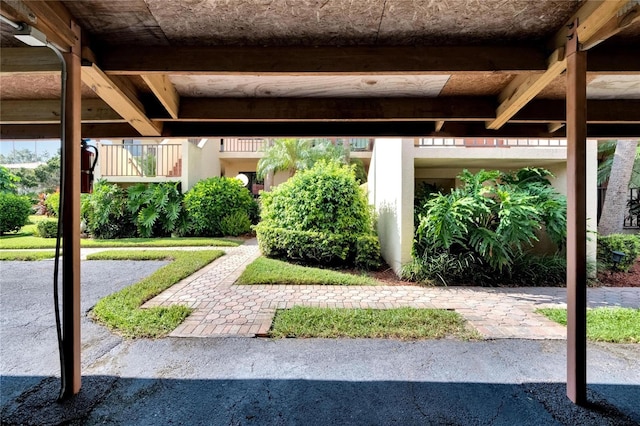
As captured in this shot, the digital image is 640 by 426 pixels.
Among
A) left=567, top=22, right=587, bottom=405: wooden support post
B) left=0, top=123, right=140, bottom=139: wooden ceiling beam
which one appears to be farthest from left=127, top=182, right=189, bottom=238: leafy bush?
left=567, top=22, right=587, bottom=405: wooden support post

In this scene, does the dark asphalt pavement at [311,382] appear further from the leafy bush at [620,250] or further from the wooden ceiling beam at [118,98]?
the leafy bush at [620,250]

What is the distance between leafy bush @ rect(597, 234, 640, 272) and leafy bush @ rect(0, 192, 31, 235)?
728 inches

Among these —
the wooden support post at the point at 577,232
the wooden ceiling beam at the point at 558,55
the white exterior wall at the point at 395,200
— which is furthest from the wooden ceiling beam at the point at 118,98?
the white exterior wall at the point at 395,200

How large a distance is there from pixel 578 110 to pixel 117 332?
4598mm

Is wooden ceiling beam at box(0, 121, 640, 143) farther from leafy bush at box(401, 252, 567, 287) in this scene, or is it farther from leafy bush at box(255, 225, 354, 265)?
leafy bush at box(255, 225, 354, 265)

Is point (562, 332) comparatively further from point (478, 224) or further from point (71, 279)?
point (71, 279)

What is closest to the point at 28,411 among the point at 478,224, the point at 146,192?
the point at 478,224

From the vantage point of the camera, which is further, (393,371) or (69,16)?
(393,371)

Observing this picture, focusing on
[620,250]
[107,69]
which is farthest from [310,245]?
[620,250]

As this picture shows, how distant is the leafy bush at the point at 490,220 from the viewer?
16.7 feet

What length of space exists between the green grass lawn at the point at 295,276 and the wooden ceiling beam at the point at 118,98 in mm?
2955

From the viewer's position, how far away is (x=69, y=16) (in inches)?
76.1

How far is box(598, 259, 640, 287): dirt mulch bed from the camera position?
5.65 metres

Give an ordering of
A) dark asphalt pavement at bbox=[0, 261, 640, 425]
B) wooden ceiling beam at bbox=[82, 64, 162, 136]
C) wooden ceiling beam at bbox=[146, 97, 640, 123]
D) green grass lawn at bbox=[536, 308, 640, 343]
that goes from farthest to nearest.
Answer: wooden ceiling beam at bbox=[146, 97, 640, 123], green grass lawn at bbox=[536, 308, 640, 343], wooden ceiling beam at bbox=[82, 64, 162, 136], dark asphalt pavement at bbox=[0, 261, 640, 425]
